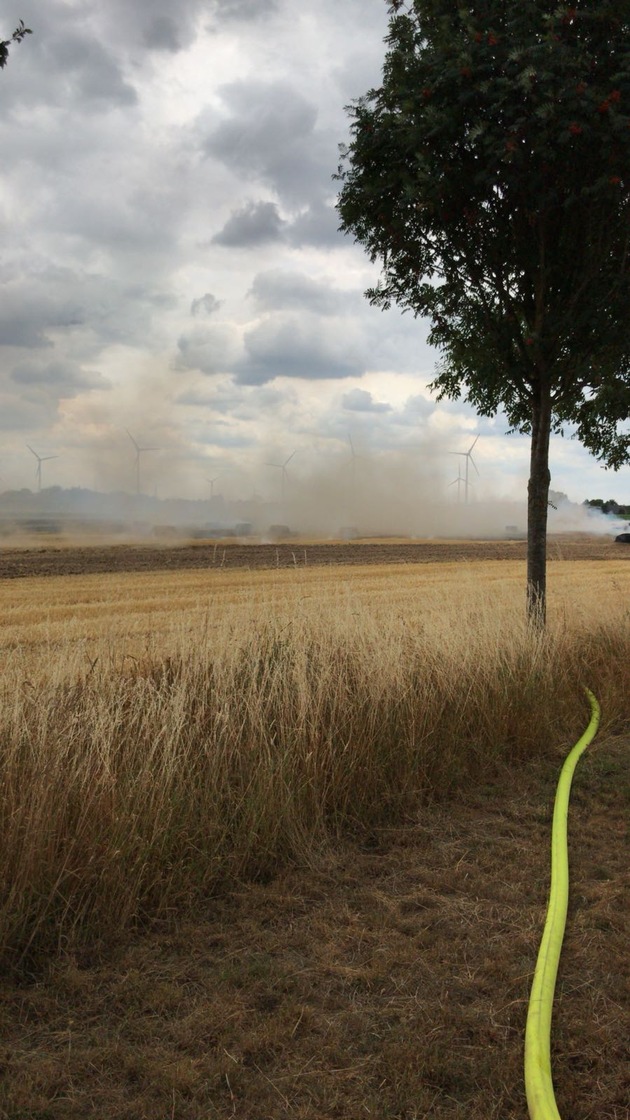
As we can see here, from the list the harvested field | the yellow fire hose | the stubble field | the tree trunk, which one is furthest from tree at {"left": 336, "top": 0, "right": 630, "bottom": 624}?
the harvested field

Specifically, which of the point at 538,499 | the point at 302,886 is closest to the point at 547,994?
the point at 302,886

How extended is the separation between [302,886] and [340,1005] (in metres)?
1.15

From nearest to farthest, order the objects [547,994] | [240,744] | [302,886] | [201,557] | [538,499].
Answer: [547,994] → [302,886] → [240,744] → [538,499] → [201,557]

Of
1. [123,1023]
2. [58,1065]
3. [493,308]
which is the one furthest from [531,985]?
[493,308]

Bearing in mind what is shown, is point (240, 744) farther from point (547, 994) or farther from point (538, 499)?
point (538, 499)

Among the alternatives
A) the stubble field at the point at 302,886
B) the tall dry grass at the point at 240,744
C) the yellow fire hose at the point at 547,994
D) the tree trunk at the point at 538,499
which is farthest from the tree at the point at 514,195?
the yellow fire hose at the point at 547,994

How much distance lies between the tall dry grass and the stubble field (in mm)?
23

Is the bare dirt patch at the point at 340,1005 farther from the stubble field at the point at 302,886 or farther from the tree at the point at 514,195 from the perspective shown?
the tree at the point at 514,195

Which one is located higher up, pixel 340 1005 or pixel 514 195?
pixel 514 195

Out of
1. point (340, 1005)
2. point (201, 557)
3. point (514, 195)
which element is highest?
point (514, 195)

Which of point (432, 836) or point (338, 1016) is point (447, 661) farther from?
point (338, 1016)

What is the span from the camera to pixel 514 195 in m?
9.09

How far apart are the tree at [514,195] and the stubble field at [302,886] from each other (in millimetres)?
3569

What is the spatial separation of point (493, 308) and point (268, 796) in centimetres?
726
